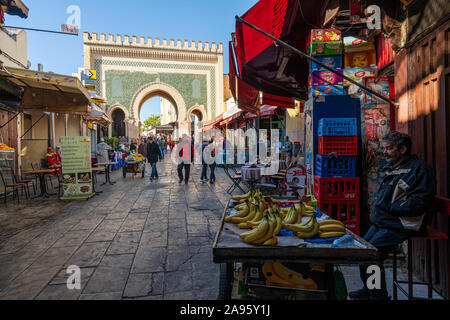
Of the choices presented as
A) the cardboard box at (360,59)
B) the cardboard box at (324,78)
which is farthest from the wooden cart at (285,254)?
the cardboard box at (360,59)

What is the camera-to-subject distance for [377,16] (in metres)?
3.36

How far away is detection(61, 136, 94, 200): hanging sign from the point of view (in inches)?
271

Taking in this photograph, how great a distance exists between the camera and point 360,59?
15.2 feet

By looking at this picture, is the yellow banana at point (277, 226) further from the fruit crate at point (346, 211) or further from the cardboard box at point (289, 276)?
the fruit crate at point (346, 211)

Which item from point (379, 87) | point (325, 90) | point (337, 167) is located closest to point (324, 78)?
point (325, 90)

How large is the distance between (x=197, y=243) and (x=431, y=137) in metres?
3.12

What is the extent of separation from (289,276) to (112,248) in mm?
2732

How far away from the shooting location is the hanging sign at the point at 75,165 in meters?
6.89

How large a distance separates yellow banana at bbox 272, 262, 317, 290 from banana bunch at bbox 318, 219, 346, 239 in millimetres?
337

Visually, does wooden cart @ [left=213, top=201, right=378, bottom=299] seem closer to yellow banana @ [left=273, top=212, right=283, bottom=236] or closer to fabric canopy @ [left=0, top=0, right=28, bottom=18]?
yellow banana @ [left=273, top=212, right=283, bottom=236]

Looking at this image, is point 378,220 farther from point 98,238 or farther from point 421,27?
point 98,238

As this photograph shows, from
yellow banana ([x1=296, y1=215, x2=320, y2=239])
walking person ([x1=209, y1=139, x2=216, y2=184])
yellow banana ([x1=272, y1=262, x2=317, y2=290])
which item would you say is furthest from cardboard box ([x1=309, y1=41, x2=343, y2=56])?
walking person ([x1=209, y1=139, x2=216, y2=184])

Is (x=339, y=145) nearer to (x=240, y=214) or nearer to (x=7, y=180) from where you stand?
(x=240, y=214)
